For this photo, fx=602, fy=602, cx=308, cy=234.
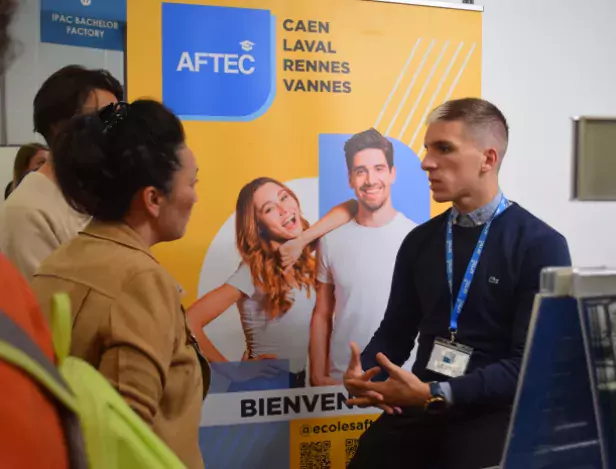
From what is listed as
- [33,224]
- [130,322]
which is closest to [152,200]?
[130,322]

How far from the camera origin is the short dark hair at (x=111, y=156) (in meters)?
1.21

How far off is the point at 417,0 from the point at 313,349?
140 cm

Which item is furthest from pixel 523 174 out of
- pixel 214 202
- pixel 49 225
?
pixel 49 225

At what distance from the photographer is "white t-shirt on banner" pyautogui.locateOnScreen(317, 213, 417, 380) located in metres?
2.31

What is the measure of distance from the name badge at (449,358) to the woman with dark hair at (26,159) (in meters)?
1.42

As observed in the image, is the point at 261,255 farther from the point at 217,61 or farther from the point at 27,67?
the point at 27,67

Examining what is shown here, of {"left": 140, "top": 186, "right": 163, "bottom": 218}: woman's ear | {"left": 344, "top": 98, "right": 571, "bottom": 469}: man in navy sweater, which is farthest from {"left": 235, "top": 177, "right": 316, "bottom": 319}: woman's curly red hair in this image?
{"left": 140, "top": 186, "right": 163, "bottom": 218}: woman's ear

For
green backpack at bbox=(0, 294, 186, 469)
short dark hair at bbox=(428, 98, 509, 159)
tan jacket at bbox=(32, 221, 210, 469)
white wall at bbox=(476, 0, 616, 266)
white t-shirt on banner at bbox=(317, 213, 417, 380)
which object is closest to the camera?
green backpack at bbox=(0, 294, 186, 469)

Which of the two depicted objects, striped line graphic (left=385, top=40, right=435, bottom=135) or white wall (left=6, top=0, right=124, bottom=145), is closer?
white wall (left=6, top=0, right=124, bottom=145)

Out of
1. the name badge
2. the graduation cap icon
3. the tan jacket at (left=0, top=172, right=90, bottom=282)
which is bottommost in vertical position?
A: the name badge

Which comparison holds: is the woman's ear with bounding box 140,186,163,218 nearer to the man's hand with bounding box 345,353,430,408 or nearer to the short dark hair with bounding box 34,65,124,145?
the short dark hair with bounding box 34,65,124,145

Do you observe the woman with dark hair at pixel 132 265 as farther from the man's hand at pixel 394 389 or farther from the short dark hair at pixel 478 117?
the short dark hair at pixel 478 117

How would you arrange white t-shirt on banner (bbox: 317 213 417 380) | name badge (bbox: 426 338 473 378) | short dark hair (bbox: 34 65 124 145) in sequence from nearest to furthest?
short dark hair (bbox: 34 65 124 145), name badge (bbox: 426 338 473 378), white t-shirt on banner (bbox: 317 213 417 380)

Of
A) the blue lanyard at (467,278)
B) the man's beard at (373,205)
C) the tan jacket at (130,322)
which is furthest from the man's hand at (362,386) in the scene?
the tan jacket at (130,322)
